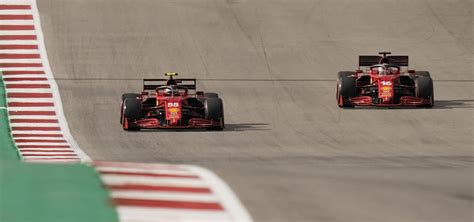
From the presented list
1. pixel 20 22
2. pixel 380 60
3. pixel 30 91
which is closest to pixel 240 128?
pixel 380 60

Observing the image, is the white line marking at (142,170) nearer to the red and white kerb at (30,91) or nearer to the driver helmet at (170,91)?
the red and white kerb at (30,91)

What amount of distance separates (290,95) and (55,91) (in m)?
5.63

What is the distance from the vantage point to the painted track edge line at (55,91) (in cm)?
2308

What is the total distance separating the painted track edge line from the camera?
909 inches

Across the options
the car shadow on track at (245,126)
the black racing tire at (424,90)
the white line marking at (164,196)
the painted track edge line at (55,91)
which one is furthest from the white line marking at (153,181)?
the black racing tire at (424,90)

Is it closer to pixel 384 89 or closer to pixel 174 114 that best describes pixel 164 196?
pixel 174 114

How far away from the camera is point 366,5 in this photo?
4094 centimetres

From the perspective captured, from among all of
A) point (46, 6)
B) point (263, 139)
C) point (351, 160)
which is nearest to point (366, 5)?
point (46, 6)

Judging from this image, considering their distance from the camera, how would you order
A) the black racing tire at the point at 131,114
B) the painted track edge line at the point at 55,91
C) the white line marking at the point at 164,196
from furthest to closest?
the black racing tire at the point at 131,114, the painted track edge line at the point at 55,91, the white line marking at the point at 164,196

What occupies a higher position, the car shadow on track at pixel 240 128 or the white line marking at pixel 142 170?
the white line marking at pixel 142 170

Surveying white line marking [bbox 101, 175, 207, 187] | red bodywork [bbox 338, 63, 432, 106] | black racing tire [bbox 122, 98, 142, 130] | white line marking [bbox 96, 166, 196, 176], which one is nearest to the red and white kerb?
black racing tire [bbox 122, 98, 142, 130]

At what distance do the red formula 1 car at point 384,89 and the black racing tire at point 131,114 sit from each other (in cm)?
538

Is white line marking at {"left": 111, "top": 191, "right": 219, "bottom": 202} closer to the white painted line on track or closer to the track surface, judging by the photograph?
the white painted line on track

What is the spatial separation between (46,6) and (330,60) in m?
9.94
